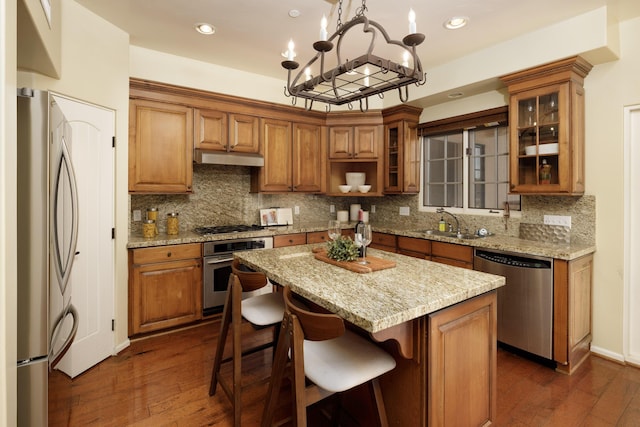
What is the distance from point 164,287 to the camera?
318 cm

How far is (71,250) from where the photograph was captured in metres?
1.80

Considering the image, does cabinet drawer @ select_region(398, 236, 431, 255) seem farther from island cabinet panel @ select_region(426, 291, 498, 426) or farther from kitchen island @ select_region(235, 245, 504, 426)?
island cabinet panel @ select_region(426, 291, 498, 426)

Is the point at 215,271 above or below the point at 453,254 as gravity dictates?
below

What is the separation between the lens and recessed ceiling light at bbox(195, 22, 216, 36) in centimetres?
285

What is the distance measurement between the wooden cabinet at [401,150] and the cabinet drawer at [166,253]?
258cm

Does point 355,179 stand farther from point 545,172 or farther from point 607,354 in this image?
point 607,354

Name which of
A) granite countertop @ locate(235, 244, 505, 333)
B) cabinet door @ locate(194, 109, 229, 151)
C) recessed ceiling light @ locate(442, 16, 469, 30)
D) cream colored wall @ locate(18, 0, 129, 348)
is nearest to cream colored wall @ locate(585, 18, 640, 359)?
recessed ceiling light @ locate(442, 16, 469, 30)

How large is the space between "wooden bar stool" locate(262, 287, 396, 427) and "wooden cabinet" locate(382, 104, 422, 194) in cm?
300

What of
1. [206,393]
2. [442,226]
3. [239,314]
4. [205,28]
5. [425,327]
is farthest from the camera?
[442,226]

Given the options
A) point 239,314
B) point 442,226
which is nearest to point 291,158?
point 442,226

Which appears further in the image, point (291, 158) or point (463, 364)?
point (291, 158)

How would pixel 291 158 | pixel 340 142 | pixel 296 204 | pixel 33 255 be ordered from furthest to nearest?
pixel 296 204
pixel 340 142
pixel 291 158
pixel 33 255

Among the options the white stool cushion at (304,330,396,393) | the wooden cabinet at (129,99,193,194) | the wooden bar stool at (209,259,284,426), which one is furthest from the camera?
the wooden cabinet at (129,99,193,194)

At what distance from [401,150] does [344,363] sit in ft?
11.0
